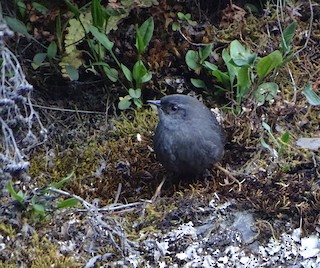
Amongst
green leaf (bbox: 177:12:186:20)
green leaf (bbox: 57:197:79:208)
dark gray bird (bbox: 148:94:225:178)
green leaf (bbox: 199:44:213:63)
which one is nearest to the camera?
green leaf (bbox: 57:197:79:208)

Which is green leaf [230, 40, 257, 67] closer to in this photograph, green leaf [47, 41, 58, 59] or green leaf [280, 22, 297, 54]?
green leaf [280, 22, 297, 54]

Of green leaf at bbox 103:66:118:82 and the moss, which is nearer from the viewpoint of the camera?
the moss

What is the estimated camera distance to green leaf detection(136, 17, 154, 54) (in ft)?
17.7

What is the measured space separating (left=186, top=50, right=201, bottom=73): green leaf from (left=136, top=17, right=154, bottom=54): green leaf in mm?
313

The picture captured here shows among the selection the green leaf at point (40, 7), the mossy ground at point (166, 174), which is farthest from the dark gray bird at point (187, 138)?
the green leaf at point (40, 7)

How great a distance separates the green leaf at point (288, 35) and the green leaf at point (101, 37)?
119 centimetres

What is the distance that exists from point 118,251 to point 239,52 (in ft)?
6.20

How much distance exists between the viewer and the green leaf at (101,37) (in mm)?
5242

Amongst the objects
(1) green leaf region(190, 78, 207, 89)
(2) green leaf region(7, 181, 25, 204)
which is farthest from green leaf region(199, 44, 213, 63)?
(2) green leaf region(7, 181, 25, 204)

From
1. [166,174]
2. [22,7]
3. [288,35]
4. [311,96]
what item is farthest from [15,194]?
[288,35]

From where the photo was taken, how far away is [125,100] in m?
5.48

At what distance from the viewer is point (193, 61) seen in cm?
559

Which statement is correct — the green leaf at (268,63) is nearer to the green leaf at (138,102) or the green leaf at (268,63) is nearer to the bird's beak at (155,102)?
the bird's beak at (155,102)

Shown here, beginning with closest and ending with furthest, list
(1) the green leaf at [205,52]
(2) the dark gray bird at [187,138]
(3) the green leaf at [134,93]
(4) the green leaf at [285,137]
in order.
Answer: (4) the green leaf at [285,137] → (2) the dark gray bird at [187,138] → (3) the green leaf at [134,93] → (1) the green leaf at [205,52]
